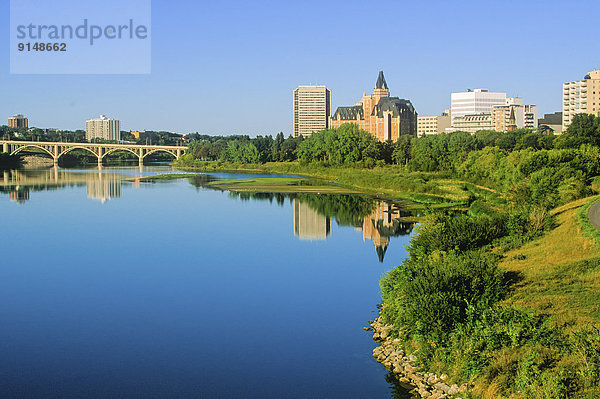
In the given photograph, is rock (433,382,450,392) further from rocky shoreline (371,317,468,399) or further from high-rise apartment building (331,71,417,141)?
high-rise apartment building (331,71,417,141)

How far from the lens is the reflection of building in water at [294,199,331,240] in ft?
110

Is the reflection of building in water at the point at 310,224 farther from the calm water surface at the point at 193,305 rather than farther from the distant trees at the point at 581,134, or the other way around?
the distant trees at the point at 581,134

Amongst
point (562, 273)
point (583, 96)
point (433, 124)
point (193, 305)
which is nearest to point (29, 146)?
point (433, 124)

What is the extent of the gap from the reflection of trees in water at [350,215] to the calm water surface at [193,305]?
194 millimetres

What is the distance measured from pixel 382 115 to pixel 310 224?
98463 millimetres

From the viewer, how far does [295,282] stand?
2278 centimetres

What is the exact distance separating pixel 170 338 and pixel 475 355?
8149 millimetres

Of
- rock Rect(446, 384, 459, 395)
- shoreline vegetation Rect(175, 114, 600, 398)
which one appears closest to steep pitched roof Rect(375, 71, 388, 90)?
Result: shoreline vegetation Rect(175, 114, 600, 398)

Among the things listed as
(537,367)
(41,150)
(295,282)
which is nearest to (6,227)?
(295,282)

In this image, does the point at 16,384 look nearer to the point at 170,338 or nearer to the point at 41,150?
the point at 170,338

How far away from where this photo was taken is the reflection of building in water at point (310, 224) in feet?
110

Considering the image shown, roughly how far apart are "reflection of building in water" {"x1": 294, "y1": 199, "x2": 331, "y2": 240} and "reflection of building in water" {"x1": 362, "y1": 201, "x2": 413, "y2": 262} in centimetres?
233

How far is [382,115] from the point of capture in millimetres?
132500

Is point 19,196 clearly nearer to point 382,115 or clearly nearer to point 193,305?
point 193,305
